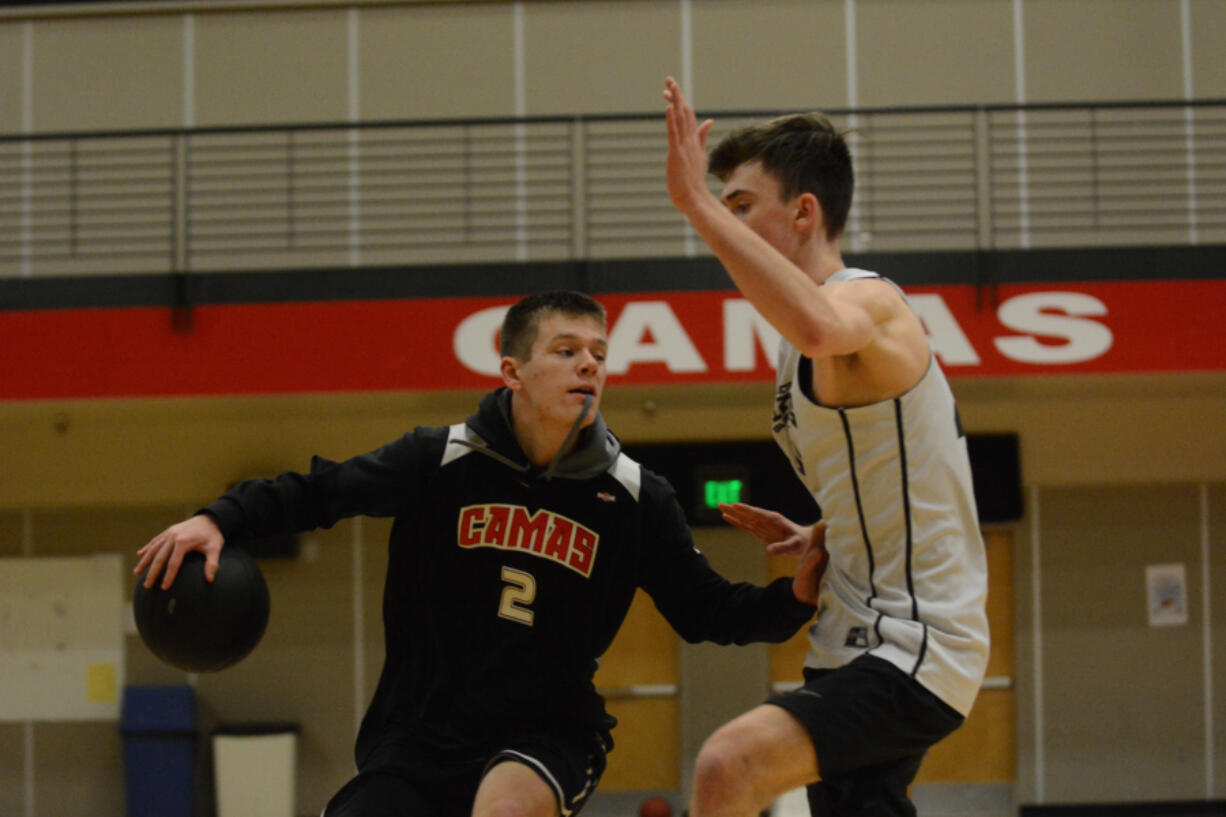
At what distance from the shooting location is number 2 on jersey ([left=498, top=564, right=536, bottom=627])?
2.86m

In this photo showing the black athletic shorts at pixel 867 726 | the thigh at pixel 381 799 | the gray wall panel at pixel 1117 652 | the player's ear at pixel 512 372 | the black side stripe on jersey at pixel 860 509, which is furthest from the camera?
the gray wall panel at pixel 1117 652

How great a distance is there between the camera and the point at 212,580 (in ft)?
8.82

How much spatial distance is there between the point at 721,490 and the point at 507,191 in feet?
10.1

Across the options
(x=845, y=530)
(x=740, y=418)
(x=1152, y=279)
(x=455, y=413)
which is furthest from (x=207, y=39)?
(x=845, y=530)

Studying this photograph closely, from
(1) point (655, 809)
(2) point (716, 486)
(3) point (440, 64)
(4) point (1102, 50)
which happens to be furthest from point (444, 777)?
(4) point (1102, 50)

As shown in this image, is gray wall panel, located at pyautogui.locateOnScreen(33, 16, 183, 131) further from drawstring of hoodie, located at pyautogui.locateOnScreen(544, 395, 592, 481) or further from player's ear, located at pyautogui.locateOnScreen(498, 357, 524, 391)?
drawstring of hoodie, located at pyautogui.locateOnScreen(544, 395, 592, 481)

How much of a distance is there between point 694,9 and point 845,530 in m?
7.70

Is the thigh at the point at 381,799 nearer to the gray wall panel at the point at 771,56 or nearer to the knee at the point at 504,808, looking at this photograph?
the knee at the point at 504,808

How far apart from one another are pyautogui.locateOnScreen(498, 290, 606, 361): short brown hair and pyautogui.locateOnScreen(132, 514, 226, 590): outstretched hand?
88 cm

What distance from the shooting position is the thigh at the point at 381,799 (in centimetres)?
271

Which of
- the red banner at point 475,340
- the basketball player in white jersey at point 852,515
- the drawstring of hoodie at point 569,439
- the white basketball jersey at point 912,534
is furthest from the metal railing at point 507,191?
the white basketball jersey at point 912,534

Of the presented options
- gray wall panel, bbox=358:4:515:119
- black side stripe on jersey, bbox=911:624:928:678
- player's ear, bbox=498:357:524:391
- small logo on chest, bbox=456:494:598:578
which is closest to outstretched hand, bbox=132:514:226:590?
small logo on chest, bbox=456:494:598:578

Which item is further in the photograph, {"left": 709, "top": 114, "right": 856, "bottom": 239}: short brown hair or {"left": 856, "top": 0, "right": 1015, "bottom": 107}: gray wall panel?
{"left": 856, "top": 0, "right": 1015, "bottom": 107}: gray wall panel

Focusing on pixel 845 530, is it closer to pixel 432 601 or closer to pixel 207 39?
pixel 432 601
